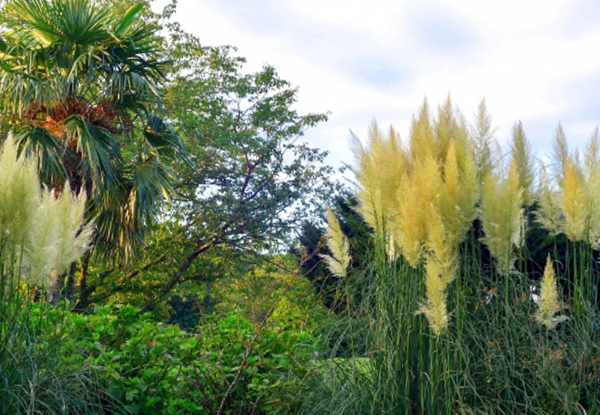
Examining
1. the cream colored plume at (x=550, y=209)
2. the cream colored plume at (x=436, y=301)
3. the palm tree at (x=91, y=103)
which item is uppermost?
the palm tree at (x=91, y=103)

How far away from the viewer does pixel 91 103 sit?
9422mm

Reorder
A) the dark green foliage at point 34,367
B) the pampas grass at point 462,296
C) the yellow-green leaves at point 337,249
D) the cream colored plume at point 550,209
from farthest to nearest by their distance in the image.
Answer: the cream colored plume at point 550,209 → the yellow-green leaves at point 337,249 → the pampas grass at point 462,296 → the dark green foliage at point 34,367

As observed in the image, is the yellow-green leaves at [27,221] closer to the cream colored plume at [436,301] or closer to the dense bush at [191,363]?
the dense bush at [191,363]

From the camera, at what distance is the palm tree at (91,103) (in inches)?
340

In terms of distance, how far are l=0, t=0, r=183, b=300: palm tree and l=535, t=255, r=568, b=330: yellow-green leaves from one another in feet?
21.7

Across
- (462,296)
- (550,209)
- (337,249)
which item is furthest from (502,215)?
(337,249)

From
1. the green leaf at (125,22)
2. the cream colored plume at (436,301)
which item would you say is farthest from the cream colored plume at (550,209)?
the green leaf at (125,22)

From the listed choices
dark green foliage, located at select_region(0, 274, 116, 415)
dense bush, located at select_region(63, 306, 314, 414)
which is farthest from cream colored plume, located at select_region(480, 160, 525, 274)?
dark green foliage, located at select_region(0, 274, 116, 415)

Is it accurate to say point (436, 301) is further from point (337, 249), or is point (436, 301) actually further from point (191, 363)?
point (191, 363)

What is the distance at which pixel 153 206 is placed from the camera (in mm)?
9273

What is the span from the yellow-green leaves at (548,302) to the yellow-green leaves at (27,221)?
2469 millimetres

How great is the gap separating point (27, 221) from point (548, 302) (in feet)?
8.64

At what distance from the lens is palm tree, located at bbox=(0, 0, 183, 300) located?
8.63 meters

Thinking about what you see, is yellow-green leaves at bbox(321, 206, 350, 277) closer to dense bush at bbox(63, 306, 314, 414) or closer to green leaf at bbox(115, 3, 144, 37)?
dense bush at bbox(63, 306, 314, 414)
